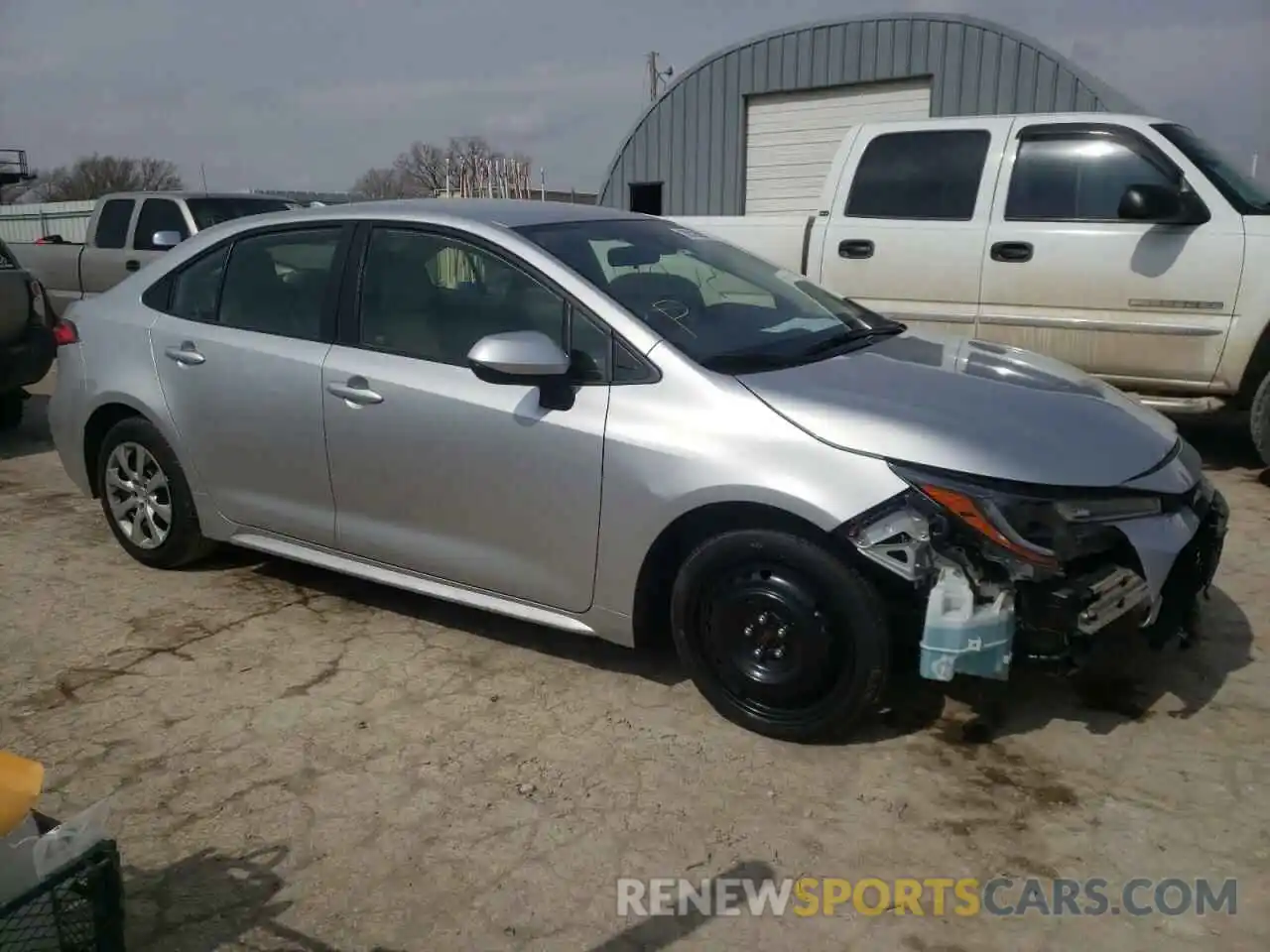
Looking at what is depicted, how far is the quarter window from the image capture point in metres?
3.73

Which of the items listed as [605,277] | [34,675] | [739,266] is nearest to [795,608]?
[605,277]

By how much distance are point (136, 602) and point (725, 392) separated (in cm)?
293

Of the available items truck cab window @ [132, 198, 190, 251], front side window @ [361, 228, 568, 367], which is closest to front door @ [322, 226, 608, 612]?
front side window @ [361, 228, 568, 367]

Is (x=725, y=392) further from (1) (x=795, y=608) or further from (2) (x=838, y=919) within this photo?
(2) (x=838, y=919)

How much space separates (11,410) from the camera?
853 centimetres

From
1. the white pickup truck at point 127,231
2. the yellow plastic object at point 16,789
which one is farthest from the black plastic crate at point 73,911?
the white pickup truck at point 127,231

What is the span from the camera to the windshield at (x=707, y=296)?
3707mm

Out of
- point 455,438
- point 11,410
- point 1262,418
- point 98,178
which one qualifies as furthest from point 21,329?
point 98,178

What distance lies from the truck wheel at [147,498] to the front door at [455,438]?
1.03m

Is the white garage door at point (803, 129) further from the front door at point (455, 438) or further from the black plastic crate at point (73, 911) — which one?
the black plastic crate at point (73, 911)

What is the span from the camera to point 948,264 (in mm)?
6879

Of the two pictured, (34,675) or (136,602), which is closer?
(34,675)

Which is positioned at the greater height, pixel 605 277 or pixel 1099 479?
pixel 605 277

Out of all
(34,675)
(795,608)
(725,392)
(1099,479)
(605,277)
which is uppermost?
(605,277)
